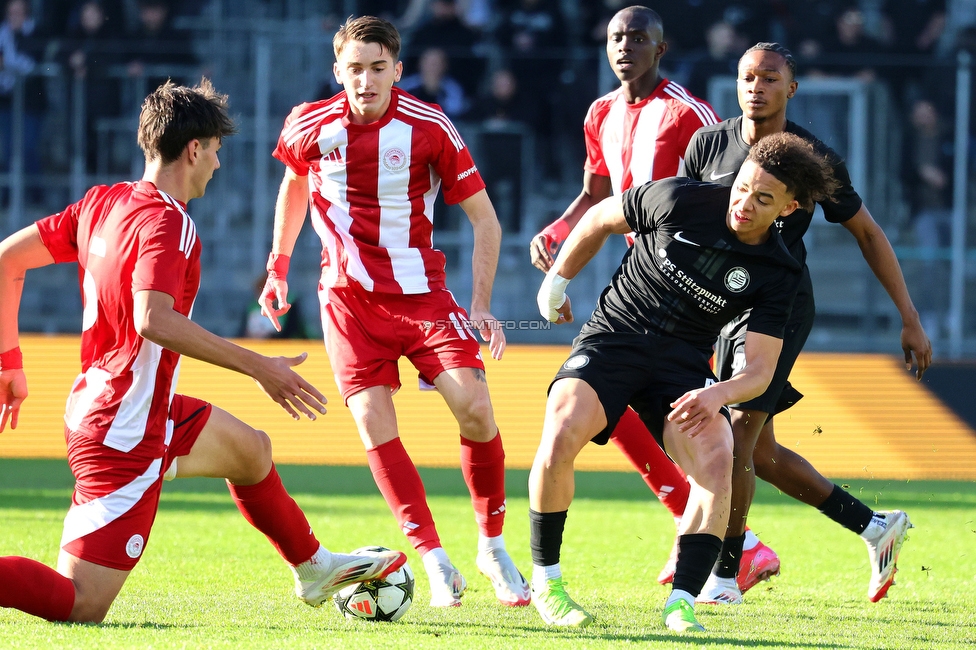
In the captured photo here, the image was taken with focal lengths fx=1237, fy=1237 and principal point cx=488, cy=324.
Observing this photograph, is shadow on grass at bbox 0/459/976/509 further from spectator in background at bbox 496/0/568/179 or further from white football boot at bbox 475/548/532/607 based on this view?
spectator in background at bbox 496/0/568/179

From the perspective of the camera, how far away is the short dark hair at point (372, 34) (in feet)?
16.6

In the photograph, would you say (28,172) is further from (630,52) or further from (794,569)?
(794,569)

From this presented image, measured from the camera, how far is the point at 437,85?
13.0 m

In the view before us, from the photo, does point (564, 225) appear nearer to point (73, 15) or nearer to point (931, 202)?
point (931, 202)

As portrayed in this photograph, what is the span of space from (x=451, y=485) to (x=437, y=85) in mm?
5366

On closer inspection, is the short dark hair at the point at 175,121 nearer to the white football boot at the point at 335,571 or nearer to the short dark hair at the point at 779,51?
the white football boot at the point at 335,571

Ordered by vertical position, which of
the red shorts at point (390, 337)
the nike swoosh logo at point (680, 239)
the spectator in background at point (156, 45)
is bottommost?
the red shorts at point (390, 337)

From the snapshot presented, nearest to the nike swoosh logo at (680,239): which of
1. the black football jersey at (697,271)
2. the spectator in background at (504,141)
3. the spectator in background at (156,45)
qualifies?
the black football jersey at (697,271)

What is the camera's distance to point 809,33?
1459 cm

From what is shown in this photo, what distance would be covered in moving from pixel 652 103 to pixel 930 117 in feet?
23.8

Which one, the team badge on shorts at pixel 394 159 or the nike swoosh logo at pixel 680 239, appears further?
the team badge on shorts at pixel 394 159

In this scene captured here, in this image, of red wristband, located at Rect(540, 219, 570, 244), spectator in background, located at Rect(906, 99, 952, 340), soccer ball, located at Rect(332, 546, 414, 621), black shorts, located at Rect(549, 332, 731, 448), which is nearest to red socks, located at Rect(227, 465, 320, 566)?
soccer ball, located at Rect(332, 546, 414, 621)

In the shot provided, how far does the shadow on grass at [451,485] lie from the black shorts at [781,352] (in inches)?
129

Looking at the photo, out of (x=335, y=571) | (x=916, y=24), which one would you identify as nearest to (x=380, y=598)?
(x=335, y=571)
